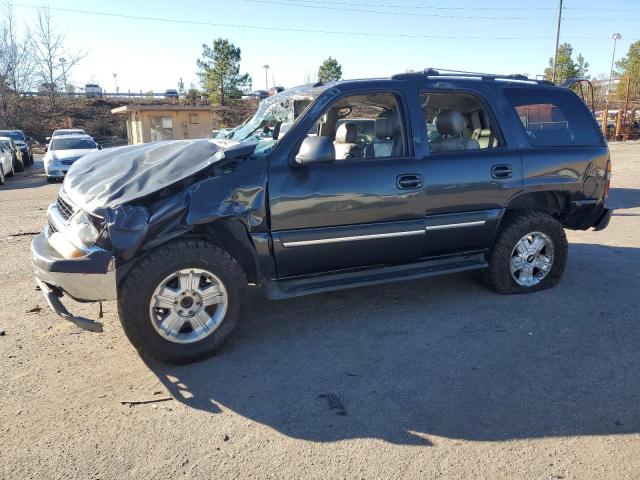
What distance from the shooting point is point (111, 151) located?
488 centimetres

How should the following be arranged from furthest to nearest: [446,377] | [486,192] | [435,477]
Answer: [486,192], [446,377], [435,477]

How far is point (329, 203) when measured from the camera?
415cm

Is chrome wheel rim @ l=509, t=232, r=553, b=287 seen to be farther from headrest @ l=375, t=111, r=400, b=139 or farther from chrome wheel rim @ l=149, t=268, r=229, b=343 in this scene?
chrome wheel rim @ l=149, t=268, r=229, b=343

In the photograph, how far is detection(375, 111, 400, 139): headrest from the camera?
465 cm

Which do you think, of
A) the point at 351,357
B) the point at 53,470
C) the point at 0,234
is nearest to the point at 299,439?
the point at 351,357

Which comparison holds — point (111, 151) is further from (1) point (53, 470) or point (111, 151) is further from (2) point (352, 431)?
(2) point (352, 431)

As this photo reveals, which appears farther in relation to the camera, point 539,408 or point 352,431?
point 539,408

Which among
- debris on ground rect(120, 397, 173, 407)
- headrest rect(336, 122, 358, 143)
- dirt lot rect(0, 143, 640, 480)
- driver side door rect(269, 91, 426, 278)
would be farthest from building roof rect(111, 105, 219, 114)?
debris on ground rect(120, 397, 173, 407)

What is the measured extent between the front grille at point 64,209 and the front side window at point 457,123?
3031mm

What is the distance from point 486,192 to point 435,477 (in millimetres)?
2836

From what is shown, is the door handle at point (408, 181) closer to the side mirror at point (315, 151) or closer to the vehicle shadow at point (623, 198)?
the side mirror at point (315, 151)

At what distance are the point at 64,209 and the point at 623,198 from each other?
34.6 ft

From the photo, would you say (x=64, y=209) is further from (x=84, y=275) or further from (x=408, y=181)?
(x=408, y=181)

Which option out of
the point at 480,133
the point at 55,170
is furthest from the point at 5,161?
the point at 480,133
